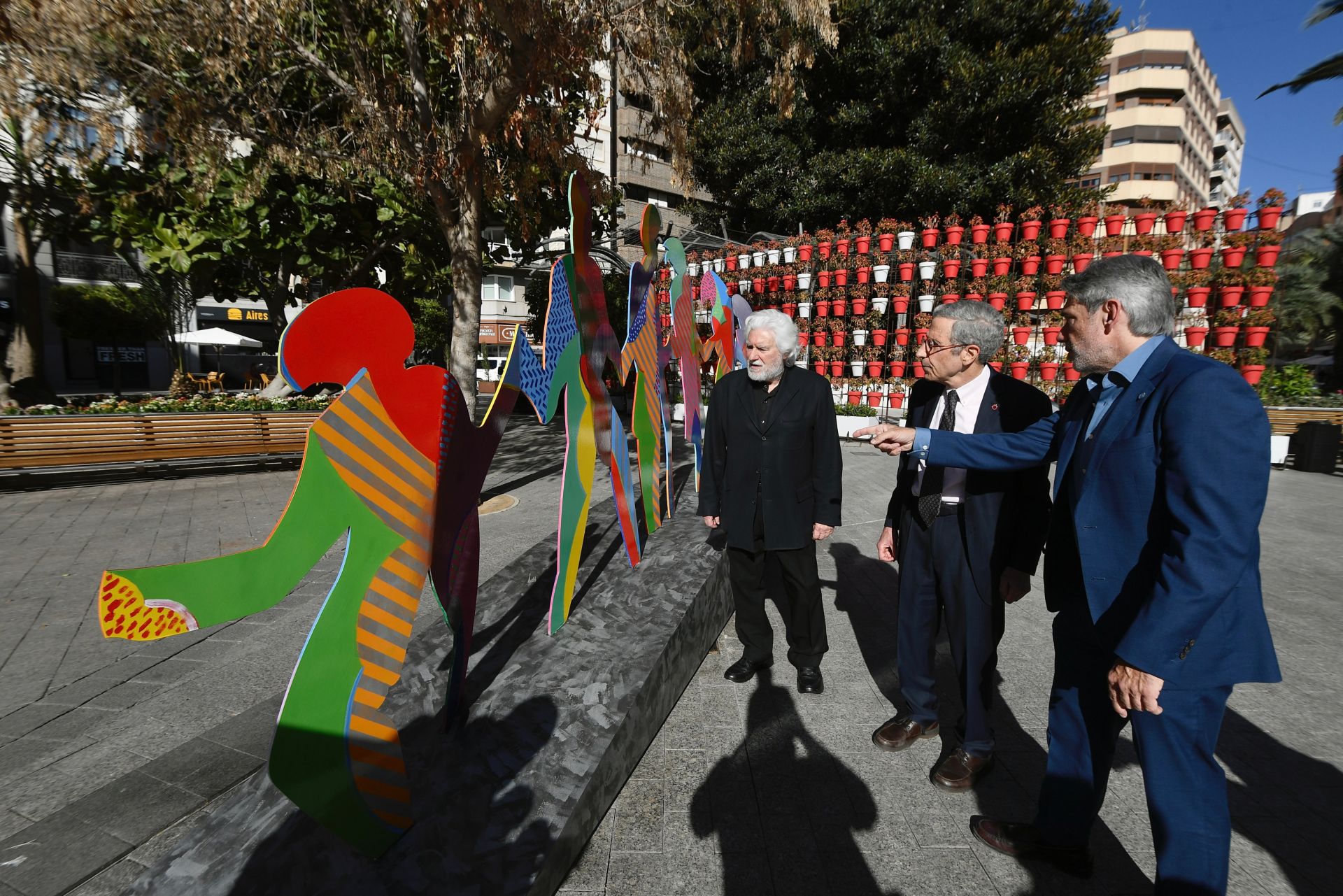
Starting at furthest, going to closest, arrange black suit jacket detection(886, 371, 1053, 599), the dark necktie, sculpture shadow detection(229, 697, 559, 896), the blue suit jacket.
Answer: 1. the dark necktie
2. black suit jacket detection(886, 371, 1053, 599)
3. sculpture shadow detection(229, 697, 559, 896)
4. the blue suit jacket

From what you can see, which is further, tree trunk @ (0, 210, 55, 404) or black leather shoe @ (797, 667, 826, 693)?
tree trunk @ (0, 210, 55, 404)

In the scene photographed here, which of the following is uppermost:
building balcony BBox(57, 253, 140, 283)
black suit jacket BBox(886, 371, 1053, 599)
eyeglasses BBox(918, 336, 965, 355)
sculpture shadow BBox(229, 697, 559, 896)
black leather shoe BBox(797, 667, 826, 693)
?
building balcony BBox(57, 253, 140, 283)

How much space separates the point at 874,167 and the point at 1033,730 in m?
14.8

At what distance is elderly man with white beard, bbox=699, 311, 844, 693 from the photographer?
2977 mm

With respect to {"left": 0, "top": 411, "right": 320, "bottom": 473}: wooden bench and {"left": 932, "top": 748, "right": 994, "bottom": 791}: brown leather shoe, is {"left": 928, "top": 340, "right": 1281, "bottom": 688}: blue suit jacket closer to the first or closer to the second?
{"left": 932, "top": 748, "right": 994, "bottom": 791}: brown leather shoe

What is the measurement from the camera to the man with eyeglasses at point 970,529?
7.73 ft

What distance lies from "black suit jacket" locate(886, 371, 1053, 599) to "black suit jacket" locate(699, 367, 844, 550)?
2.18 ft

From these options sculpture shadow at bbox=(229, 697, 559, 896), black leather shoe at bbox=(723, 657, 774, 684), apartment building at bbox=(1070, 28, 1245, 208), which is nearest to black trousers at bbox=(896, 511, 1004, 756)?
black leather shoe at bbox=(723, 657, 774, 684)

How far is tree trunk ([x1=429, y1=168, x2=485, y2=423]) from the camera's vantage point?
588 centimetres

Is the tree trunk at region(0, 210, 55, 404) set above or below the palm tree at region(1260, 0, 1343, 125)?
below

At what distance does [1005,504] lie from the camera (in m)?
2.37

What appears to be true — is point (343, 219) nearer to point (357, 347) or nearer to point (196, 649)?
point (196, 649)

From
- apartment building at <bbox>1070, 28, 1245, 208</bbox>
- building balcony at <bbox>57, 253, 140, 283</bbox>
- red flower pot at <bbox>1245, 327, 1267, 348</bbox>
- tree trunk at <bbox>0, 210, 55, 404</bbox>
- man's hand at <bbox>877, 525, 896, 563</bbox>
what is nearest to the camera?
man's hand at <bbox>877, 525, 896, 563</bbox>

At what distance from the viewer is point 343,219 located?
396 inches
